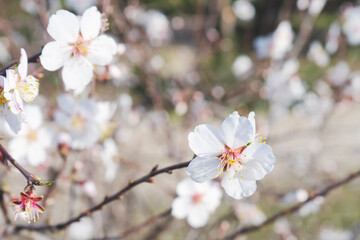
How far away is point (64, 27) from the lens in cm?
101

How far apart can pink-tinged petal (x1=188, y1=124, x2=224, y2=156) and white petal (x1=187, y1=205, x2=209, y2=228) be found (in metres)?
0.75

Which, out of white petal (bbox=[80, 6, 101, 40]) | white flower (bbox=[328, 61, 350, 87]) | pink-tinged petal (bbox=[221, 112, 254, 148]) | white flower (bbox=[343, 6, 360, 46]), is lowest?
pink-tinged petal (bbox=[221, 112, 254, 148])

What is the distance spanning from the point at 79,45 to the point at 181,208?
85 centimetres

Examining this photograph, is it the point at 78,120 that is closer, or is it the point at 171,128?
the point at 78,120

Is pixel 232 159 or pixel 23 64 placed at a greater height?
A: pixel 23 64

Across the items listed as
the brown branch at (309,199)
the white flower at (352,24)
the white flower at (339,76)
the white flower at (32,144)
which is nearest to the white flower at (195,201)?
the brown branch at (309,199)

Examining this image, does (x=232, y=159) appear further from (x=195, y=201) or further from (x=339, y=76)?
(x=339, y=76)

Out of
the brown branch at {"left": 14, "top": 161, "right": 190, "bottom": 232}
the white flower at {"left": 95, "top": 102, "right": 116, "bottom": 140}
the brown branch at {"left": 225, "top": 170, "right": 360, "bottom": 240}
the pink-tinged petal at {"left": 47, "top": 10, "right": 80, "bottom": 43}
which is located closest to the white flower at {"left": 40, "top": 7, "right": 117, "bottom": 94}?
the pink-tinged petal at {"left": 47, "top": 10, "right": 80, "bottom": 43}

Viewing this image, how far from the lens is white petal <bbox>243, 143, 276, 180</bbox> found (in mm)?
851

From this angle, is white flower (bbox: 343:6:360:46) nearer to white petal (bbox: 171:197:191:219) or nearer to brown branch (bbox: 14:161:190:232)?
white petal (bbox: 171:197:191:219)

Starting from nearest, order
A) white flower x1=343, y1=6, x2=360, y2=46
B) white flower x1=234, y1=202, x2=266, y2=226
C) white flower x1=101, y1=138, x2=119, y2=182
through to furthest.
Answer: white flower x1=101, y1=138, x2=119, y2=182
white flower x1=234, y1=202, x2=266, y2=226
white flower x1=343, y1=6, x2=360, y2=46

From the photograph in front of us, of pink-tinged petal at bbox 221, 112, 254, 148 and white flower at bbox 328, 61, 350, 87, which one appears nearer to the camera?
pink-tinged petal at bbox 221, 112, 254, 148

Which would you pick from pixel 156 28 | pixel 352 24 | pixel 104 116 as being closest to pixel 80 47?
pixel 104 116

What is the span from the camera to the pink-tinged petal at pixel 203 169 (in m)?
0.81
